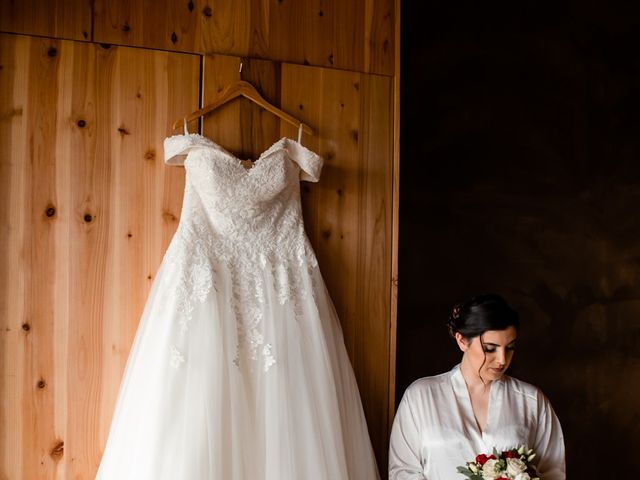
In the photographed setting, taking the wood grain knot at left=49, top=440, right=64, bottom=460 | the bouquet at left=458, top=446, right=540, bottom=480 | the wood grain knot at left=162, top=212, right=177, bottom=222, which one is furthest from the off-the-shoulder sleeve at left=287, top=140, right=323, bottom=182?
the wood grain knot at left=49, top=440, right=64, bottom=460

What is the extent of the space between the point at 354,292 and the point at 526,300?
193cm

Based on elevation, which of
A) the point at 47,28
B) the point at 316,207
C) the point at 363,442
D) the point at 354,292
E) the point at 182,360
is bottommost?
the point at 363,442

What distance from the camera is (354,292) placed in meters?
2.32

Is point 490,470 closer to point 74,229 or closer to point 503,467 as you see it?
point 503,467

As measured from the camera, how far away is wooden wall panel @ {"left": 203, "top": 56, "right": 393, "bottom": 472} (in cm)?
225

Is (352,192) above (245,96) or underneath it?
underneath

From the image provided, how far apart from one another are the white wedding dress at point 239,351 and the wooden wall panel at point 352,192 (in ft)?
0.40

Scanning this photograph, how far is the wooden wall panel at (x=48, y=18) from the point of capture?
1.94 meters

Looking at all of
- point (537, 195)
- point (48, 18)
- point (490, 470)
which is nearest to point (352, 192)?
point (490, 470)

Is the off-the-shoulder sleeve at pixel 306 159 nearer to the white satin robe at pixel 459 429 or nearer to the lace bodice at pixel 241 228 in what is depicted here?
the lace bodice at pixel 241 228

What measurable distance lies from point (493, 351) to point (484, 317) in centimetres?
12

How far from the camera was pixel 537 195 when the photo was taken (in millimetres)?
3920

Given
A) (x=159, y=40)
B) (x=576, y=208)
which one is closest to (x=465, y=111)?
(x=576, y=208)

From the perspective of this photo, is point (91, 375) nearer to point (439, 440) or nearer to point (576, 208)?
point (439, 440)
